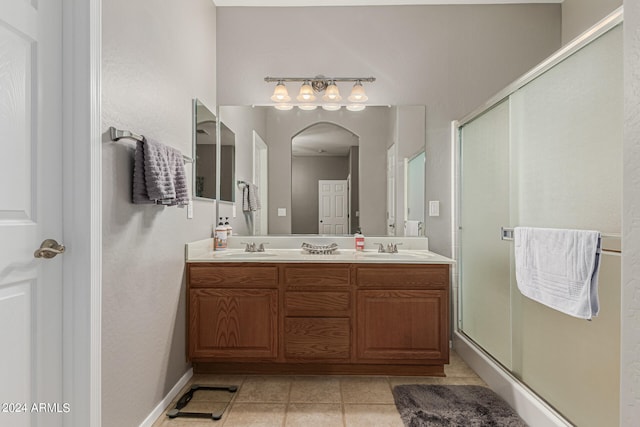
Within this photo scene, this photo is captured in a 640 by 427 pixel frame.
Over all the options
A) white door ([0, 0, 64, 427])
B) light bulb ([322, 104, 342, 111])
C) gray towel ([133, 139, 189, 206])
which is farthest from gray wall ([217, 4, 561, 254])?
white door ([0, 0, 64, 427])

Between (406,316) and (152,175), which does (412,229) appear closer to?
(406,316)

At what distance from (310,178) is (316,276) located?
88cm

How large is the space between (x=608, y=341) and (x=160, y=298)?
2.09 metres

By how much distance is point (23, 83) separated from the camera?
1.20m

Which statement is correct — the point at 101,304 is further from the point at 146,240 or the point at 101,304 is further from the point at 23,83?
the point at 23,83

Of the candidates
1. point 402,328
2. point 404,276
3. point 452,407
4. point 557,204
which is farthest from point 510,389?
point 557,204

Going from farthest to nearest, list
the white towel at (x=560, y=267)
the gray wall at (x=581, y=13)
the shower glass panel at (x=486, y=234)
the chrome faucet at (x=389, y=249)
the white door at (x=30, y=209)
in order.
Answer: the chrome faucet at (x=389, y=249) → the gray wall at (x=581, y=13) → the shower glass panel at (x=486, y=234) → the white towel at (x=560, y=267) → the white door at (x=30, y=209)

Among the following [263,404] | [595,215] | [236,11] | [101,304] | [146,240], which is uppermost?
[236,11]

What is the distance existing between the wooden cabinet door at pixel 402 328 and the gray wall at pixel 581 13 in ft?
6.71

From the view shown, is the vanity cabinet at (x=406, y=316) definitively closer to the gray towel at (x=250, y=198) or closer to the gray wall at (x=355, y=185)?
the gray wall at (x=355, y=185)

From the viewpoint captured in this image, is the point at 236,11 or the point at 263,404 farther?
the point at 236,11

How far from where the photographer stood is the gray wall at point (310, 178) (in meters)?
2.86

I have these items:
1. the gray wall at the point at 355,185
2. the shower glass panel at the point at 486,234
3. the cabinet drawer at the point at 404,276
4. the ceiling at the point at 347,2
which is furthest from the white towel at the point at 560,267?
the ceiling at the point at 347,2

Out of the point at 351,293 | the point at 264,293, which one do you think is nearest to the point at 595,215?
the point at 351,293
